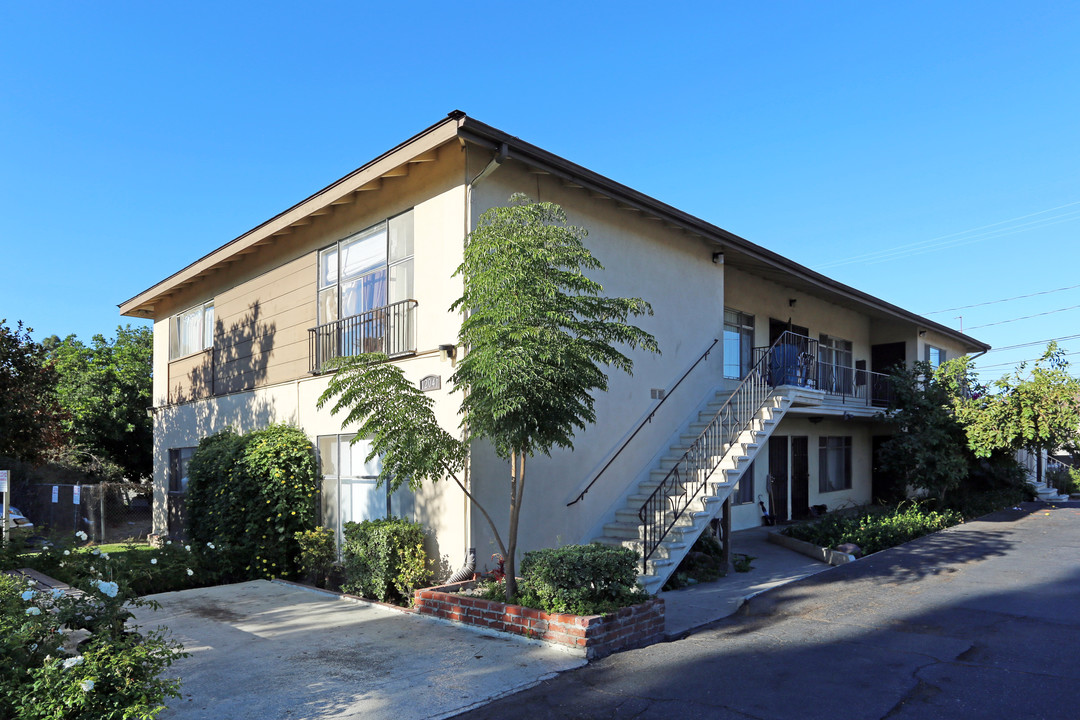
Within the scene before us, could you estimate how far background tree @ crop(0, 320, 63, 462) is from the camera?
11266 mm

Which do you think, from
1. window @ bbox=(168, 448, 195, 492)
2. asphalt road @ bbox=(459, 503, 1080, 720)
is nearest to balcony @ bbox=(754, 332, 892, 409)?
asphalt road @ bbox=(459, 503, 1080, 720)

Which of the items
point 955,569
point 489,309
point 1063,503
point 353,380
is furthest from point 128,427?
point 1063,503

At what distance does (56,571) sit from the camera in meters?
10.3

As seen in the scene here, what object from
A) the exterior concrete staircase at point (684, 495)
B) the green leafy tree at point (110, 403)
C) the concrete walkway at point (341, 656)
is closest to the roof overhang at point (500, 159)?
the exterior concrete staircase at point (684, 495)

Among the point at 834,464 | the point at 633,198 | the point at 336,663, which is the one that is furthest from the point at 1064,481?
the point at 336,663

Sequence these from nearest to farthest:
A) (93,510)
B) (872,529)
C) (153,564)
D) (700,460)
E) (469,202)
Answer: (469,202)
(153,564)
(700,460)
(872,529)
(93,510)

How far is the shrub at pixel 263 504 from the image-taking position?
1123 centimetres

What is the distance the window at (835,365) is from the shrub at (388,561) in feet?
31.1

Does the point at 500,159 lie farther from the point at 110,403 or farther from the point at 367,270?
the point at 110,403

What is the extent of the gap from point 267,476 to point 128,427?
17198 millimetres

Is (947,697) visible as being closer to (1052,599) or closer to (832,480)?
(1052,599)

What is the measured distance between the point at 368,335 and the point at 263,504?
3.14m

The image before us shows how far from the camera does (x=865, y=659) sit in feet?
21.7

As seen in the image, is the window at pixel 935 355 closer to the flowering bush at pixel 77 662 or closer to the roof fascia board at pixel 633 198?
the roof fascia board at pixel 633 198
